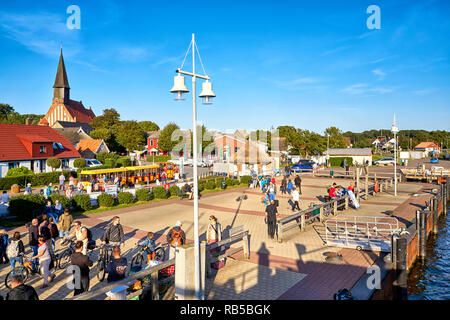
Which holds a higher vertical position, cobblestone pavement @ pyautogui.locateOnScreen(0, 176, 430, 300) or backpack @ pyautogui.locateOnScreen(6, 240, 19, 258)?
backpack @ pyautogui.locateOnScreen(6, 240, 19, 258)

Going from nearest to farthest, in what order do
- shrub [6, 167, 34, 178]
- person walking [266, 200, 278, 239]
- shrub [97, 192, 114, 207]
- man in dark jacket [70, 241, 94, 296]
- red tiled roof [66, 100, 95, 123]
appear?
man in dark jacket [70, 241, 94, 296]
person walking [266, 200, 278, 239]
shrub [97, 192, 114, 207]
shrub [6, 167, 34, 178]
red tiled roof [66, 100, 95, 123]

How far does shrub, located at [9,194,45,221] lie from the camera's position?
17094mm

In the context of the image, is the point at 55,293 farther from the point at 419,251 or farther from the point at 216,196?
the point at 216,196

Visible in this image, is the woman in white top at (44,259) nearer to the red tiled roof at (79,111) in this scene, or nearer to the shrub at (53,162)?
the shrub at (53,162)

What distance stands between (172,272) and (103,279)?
7.60 ft

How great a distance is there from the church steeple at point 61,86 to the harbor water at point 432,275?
106 metres

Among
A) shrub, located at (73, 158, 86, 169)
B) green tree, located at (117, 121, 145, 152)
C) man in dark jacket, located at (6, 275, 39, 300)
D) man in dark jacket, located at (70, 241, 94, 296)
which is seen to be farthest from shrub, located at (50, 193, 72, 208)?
green tree, located at (117, 121, 145, 152)

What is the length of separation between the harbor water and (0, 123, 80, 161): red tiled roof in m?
37.1

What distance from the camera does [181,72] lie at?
7.41 meters

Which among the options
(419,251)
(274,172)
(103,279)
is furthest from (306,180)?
(103,279)

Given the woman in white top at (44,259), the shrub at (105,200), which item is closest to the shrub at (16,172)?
the shrub at (105,200)

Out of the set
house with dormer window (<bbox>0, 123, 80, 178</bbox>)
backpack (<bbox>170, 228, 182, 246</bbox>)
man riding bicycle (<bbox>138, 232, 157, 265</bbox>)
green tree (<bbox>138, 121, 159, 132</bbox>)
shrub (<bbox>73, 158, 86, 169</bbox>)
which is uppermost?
green tree (<bbox>138, 121, 159, 132</bbox>)

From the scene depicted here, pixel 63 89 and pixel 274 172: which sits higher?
pixel 63 89

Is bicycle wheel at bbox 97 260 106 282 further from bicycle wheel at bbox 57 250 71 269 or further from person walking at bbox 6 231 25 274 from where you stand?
person walking at bbox 6 231 25 274
